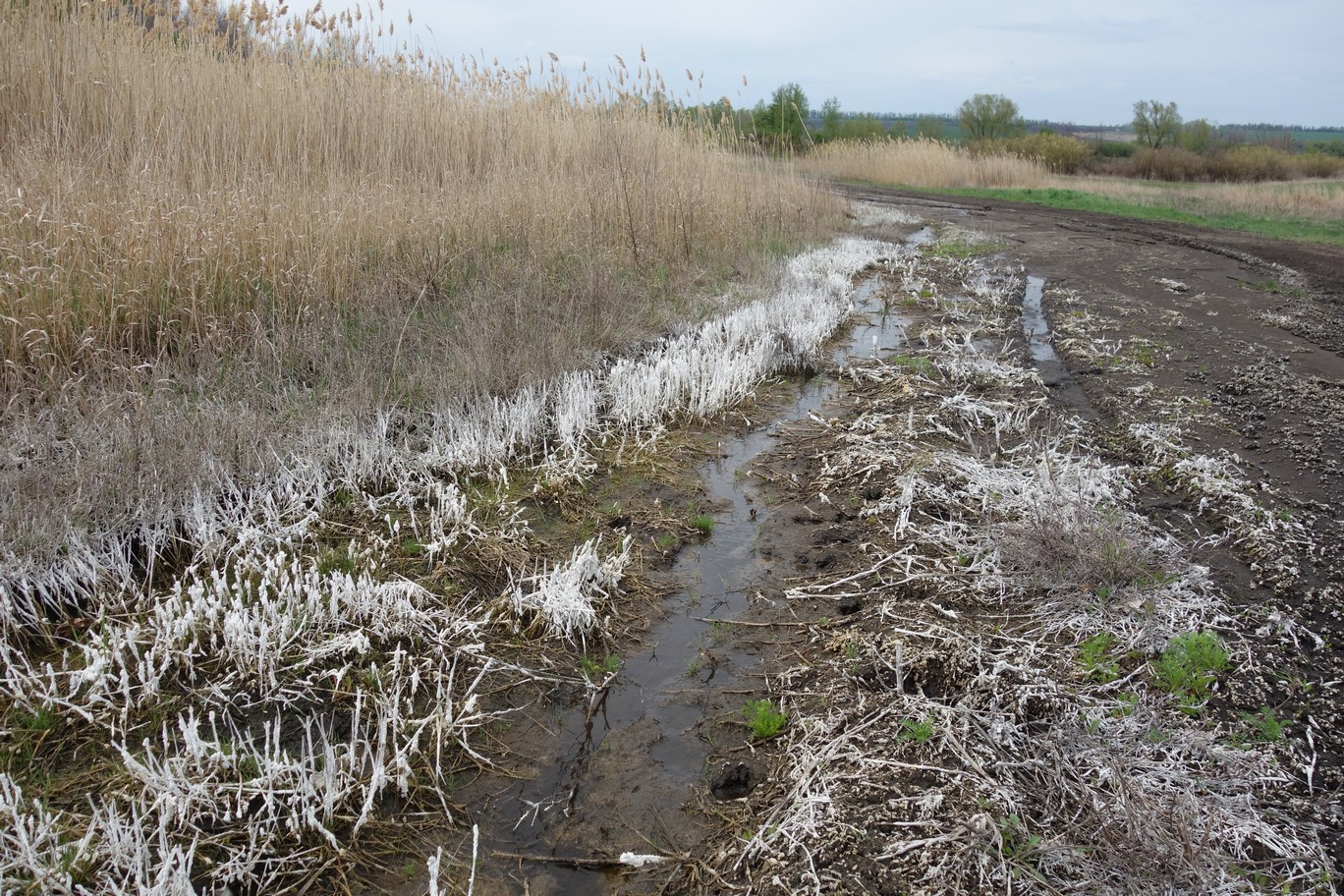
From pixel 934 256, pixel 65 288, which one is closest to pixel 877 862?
pixel 65 288

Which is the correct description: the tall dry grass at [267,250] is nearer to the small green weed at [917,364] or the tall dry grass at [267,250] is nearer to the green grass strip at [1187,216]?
the small green weed at [917,364]

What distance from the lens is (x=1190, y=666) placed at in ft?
9.20

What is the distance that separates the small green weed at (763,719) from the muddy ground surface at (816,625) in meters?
0.06

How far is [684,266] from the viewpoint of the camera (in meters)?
9.06

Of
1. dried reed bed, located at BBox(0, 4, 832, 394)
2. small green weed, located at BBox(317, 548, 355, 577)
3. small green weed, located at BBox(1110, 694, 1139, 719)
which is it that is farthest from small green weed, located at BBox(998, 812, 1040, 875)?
dried reed bed, located at BBox(0, 4, 832, 394)

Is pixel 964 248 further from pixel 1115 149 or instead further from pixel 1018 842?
pixel 1115 149

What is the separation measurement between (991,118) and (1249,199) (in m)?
26.2

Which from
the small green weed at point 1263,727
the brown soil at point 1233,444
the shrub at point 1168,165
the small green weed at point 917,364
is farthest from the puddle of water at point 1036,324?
the shrub at point 1168,165

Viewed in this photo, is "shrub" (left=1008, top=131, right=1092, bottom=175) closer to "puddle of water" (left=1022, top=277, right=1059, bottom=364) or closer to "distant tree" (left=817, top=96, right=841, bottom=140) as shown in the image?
"distant tree" (left=817, top=96, right=841, bottom=140)

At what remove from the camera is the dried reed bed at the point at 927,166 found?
27.5 meters

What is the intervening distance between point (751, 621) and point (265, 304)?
4.15 meters

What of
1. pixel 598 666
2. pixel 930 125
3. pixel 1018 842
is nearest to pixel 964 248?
pixel 598 666

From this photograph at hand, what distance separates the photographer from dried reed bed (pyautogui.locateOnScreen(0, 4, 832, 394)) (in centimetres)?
466

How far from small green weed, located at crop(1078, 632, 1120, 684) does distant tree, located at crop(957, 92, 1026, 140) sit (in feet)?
149
